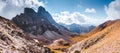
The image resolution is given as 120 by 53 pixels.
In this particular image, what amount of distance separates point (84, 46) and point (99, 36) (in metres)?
7.79

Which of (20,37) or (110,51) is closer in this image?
(20,37)

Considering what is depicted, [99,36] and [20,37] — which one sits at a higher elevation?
[99,36]

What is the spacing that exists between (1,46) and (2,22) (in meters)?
11.7

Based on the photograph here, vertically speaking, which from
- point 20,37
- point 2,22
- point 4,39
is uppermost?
point 2,22

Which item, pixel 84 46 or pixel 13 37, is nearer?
pixel 13 37

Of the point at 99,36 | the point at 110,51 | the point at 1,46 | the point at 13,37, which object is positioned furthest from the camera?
the point at 99,36

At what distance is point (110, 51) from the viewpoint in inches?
2416

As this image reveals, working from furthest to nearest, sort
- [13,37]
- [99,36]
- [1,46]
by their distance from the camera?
1. [99,36]
2. [13,37]
3. [1,46]

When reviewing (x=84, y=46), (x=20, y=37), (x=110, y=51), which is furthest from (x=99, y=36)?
(x=20, y=37)

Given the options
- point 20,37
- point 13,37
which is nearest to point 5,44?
point 13,37

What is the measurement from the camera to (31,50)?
46719 mm

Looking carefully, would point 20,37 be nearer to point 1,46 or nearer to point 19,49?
point 19,49

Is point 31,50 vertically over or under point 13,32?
under

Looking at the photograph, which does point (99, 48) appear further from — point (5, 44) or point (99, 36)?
point (5, 44)
